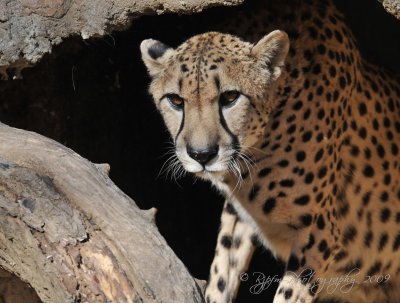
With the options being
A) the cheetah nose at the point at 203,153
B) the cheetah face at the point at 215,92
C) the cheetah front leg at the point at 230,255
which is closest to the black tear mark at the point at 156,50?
the cheetah face at the point at 215,92

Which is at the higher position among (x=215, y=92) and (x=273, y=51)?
(x=273, y=51)

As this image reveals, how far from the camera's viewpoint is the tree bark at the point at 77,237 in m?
3.30

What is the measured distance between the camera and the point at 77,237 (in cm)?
338

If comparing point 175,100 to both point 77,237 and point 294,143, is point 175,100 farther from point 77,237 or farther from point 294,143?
point 77,237

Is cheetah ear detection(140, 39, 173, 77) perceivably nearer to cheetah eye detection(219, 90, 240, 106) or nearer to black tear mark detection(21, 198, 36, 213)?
cheetah eye detection(219, 90, 240, 106)

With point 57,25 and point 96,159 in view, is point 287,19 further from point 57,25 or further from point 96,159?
point 96,159

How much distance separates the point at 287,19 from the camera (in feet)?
15.4

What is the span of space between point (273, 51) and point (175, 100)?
51 cm

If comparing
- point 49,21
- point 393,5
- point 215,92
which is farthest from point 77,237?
point 393,5

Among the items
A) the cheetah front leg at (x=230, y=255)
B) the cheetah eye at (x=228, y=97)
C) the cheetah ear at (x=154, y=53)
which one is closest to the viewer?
the cheetah eye at (x=228, y=97)

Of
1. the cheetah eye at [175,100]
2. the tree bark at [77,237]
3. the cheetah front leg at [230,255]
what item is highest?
the cheetah eye at [175,100]

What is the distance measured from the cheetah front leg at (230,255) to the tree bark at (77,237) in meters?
1.31

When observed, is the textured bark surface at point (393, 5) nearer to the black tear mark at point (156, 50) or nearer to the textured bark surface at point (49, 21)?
the textured bark surface at point (49, 21)

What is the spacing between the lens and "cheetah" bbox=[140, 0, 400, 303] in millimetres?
4172
